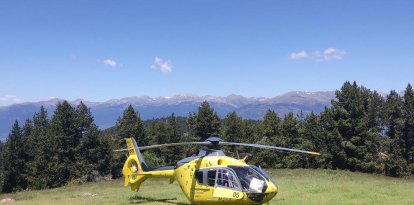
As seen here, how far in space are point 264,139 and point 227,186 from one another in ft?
200

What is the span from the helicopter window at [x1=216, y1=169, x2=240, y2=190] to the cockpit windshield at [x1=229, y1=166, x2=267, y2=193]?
9.0 inches

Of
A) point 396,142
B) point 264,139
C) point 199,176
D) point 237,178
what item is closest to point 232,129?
point 264,139

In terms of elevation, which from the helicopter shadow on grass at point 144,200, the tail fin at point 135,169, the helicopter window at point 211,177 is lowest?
the helicopter shadow on grass at point 144,200

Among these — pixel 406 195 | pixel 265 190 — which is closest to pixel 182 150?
pixel 406 195

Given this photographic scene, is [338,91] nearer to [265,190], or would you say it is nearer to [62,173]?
[62,173]

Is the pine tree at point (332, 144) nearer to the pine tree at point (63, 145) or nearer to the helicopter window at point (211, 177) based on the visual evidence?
the pine tree at point (63, 145)

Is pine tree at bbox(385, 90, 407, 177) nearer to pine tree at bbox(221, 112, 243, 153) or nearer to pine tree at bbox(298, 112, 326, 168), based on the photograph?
pine tree at bbox(298, 112, 326, 168)

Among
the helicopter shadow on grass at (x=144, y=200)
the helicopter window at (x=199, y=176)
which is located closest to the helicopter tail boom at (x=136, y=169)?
the helicopter shadow on grass at (x=144, y=200)

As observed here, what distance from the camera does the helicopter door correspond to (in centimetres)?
1867

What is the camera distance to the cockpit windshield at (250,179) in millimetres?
18286

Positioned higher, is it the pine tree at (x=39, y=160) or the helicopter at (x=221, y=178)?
the helicopter at (x=221, y=178)

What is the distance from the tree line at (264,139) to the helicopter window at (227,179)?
50775 mm

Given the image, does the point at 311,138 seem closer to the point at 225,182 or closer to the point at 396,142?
the point at 396,142

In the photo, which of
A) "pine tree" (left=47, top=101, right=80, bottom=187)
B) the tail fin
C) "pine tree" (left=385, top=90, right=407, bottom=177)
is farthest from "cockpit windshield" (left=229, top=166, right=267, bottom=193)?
"pine tree" (left=385, top=90, right=407, bottom=177)
